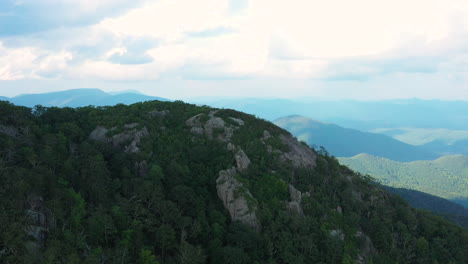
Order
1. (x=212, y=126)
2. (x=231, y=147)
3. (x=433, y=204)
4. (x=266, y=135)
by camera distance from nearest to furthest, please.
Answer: (x=231, y=147) < (x=212, y=126) < (x=266, y=135) < (x=433, y=204)

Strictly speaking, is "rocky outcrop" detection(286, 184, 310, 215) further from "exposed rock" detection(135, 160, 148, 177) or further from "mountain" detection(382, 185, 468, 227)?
"mountain" detection(382, 185, 468, 227)

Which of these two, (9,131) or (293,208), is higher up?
(9,131)

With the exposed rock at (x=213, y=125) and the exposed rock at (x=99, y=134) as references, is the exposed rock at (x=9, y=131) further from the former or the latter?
the exposed rock at (x=213, y=125)

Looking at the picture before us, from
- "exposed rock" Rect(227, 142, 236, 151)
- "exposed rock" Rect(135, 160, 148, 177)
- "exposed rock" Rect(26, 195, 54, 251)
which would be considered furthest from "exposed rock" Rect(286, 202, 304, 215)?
"exposed rock" Rect(26, 195, 54, 251)

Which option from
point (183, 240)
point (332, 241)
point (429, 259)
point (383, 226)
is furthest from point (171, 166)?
point (429, 259)

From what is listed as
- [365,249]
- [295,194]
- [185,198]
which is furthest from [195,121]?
[365,249]

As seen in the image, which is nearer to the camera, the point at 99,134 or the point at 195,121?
the point at 99,134

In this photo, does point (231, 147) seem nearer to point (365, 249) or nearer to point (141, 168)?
point (141, 168)

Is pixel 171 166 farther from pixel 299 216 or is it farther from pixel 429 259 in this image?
pixel 429 259
